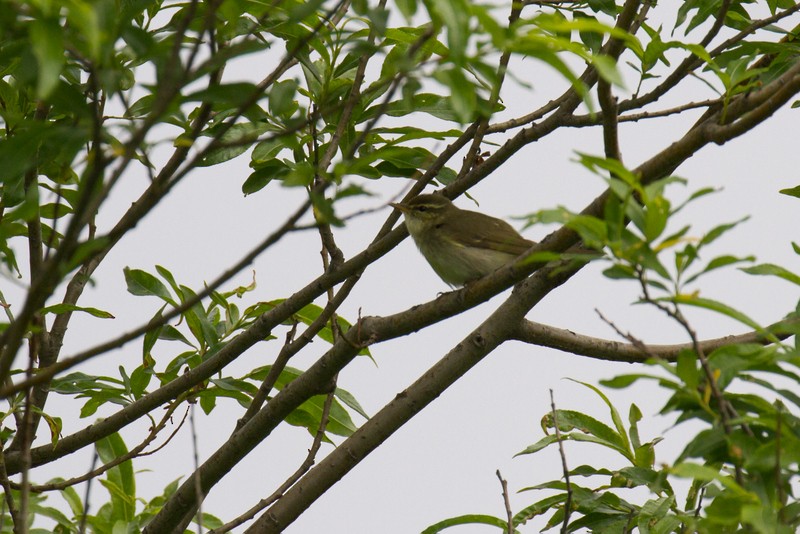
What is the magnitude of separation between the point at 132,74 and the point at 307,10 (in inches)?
104

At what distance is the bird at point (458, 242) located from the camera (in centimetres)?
627

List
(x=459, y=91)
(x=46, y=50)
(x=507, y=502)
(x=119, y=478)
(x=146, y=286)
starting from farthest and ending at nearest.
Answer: (x=119, y=478) → (x=146, y=286) → (x=507, y=502) → (x=459, y=91) → (x=46, y=50)

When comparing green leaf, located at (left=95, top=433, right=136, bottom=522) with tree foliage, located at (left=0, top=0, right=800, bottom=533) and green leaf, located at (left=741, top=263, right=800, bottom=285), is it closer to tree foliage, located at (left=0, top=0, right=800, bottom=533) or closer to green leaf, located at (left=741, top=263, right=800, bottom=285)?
tree foliage, located at (left=0, top=0, right=800, bottom=533)

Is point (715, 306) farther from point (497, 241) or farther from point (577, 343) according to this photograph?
point (497, 241)

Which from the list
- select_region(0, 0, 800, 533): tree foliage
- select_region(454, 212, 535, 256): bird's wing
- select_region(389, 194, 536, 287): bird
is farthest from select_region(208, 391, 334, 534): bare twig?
select_region(454, 212, 535, 256): bird's wing

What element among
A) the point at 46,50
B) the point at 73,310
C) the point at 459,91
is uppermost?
the point at 73,310

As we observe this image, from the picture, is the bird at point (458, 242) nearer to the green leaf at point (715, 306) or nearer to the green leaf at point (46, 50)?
the green leaf at point (715, 306)

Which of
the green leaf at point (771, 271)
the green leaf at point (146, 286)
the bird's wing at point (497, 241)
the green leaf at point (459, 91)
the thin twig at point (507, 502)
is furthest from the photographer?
the bird's wing at point (497, 241)

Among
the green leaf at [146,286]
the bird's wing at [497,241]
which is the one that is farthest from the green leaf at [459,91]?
the bird's wing at [497,241]

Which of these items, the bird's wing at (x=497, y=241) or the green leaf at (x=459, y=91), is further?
the bird's wing at (x=497, y=241)

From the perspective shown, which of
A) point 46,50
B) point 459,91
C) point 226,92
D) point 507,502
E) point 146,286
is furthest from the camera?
point 146,286

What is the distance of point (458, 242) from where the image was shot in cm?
639

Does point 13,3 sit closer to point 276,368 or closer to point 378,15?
point 378,15

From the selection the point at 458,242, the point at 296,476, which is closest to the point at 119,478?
the point at 296,476
